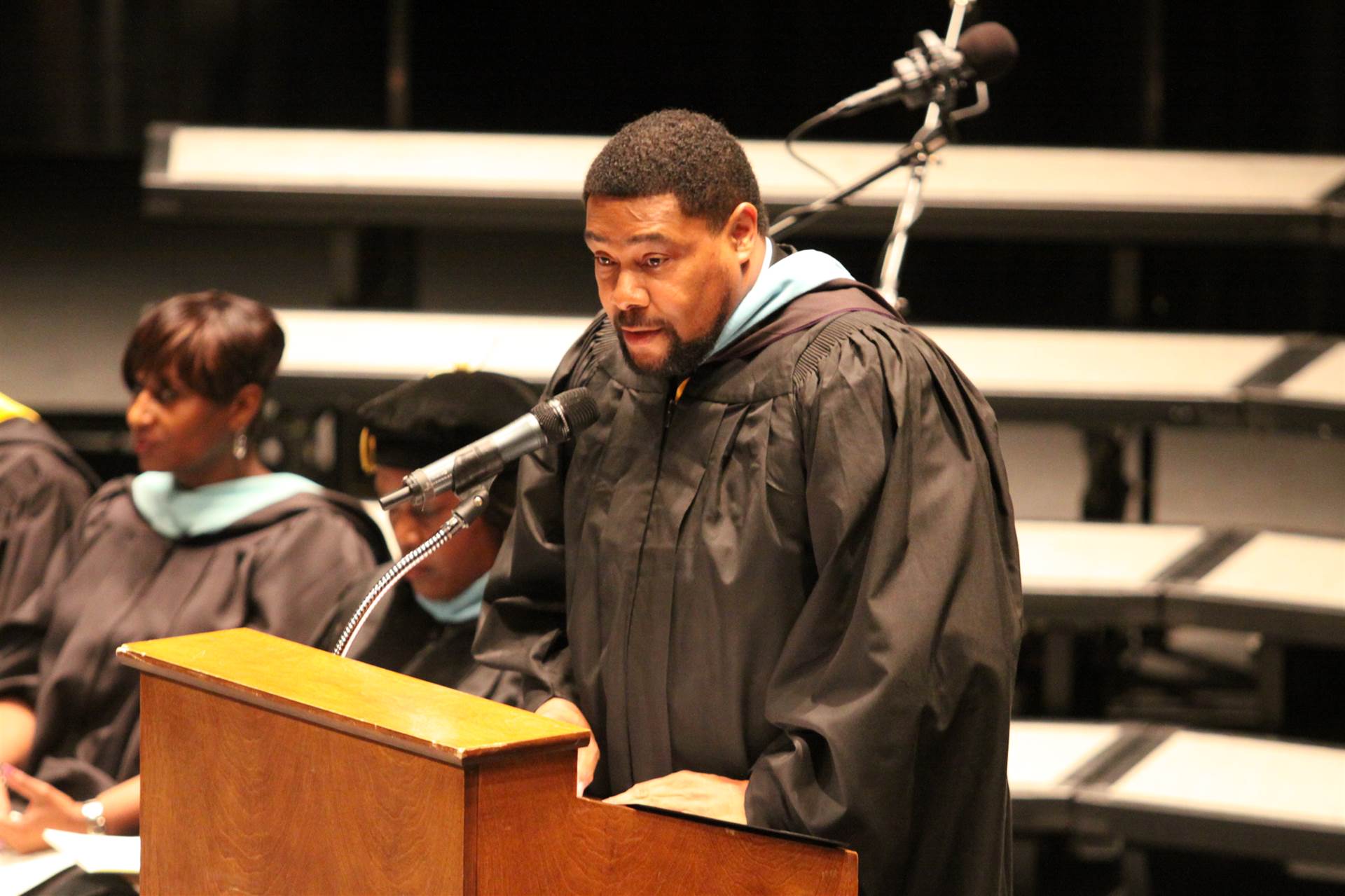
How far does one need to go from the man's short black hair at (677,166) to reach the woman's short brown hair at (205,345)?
4.24 ft

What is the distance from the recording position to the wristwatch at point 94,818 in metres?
2.51

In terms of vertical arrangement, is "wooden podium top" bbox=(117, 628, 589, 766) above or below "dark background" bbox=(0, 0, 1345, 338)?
below

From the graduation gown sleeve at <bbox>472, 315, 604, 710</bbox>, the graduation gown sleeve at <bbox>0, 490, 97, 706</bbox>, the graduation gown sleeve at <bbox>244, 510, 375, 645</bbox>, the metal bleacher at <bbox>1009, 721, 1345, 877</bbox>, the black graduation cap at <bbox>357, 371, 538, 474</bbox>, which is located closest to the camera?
the graduation gown sleeve at <bbox>472, 315, 604, 710</bbox>

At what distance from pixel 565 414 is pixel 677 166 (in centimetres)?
29

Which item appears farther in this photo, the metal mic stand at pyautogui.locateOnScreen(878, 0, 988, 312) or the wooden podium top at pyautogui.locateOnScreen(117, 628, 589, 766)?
the metal mic stand at pyautogui.locateOnScreen(878, 0, 988, 312)

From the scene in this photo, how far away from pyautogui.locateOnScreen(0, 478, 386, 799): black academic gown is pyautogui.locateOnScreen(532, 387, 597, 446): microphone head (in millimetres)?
1107

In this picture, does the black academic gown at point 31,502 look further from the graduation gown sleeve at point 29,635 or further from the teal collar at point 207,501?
the teal collar at point 207,501

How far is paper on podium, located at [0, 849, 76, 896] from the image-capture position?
2.35 m

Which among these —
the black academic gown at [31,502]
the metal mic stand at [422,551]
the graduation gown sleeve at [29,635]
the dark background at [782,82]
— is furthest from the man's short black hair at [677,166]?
the dark background at [782,82]

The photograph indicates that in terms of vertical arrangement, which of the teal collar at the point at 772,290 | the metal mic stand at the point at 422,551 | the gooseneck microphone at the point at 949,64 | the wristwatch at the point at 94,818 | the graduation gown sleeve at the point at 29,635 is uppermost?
the gooseneck microphone at the point at 949,64

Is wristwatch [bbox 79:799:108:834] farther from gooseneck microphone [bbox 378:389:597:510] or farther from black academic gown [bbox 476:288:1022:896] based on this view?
gooseneck microphone [bbox 378:389:597:510]

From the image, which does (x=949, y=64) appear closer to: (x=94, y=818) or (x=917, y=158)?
(x=917, y=158)

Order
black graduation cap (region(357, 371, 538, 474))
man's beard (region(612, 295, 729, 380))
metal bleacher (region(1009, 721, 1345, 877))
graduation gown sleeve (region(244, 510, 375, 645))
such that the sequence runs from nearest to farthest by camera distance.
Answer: man's beard (region(612, 295, 729, 380))
black graduation cap (region(357, 371, 538, 474))
graduation gown sleeve (region(244, 510, 375, 645))
metal bleacher (region(1009, 721, 1345, 877))

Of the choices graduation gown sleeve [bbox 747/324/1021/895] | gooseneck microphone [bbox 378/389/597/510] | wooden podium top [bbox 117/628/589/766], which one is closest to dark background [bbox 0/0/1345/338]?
graduation gown sleeve [bbox 747/324/1021/895]
